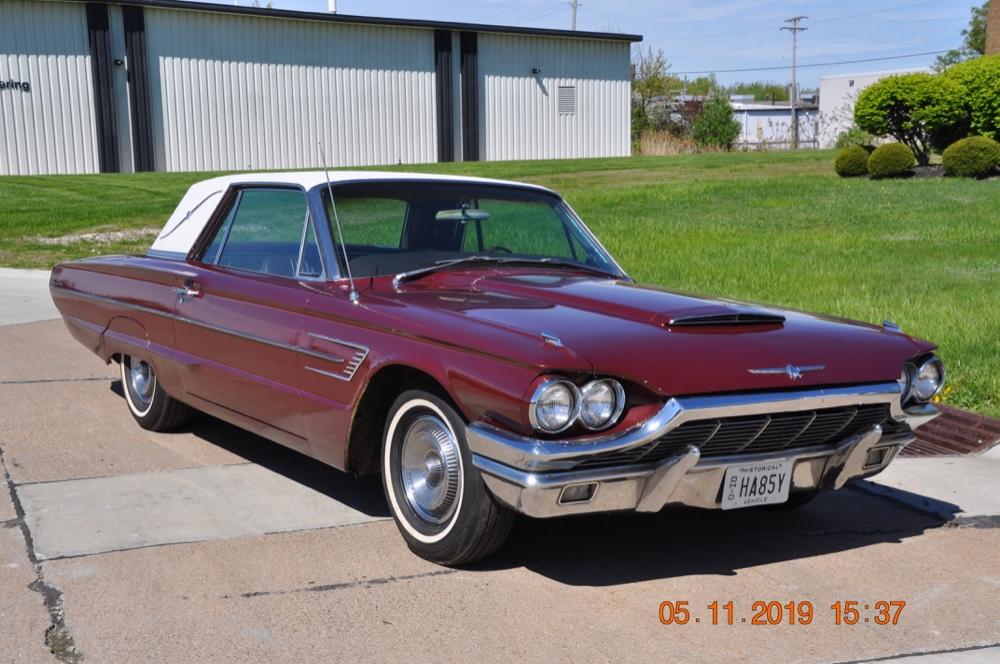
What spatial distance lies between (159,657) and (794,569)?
2.47 meters

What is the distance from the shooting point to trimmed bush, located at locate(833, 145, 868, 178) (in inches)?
935

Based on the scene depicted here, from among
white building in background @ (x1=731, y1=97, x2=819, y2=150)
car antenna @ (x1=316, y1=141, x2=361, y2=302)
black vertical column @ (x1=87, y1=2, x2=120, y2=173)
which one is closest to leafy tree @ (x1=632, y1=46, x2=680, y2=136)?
white building in background @ (x1=731, y1=97, x2=819, y2=150)

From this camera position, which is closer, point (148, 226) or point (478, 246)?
point (478, 246)

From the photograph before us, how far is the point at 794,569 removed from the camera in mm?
4793

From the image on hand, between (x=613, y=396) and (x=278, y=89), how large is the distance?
31.1 meters

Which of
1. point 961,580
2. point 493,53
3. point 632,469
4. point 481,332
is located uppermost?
point 493,53

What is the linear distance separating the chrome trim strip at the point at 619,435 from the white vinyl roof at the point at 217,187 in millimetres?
1994

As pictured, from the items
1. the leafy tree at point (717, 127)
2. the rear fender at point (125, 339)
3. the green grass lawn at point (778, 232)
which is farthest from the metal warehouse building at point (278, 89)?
the rear fender at point (125, 339)

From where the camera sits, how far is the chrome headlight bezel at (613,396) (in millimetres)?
4148

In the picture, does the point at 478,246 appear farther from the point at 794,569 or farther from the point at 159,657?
the point at 159,657

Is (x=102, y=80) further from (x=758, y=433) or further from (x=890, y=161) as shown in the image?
(x=758, y=433)

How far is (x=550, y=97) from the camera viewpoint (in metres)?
39.7

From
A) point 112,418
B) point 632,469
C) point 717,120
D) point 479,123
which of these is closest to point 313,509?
point 632,469
